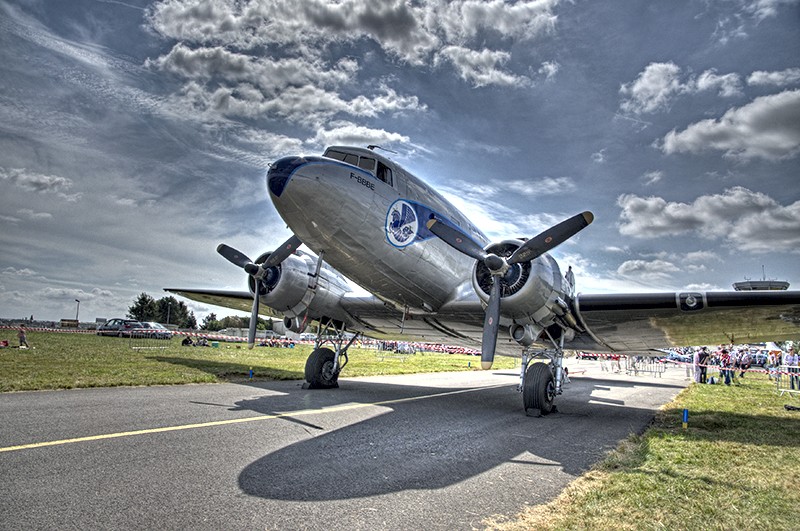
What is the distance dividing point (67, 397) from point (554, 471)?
922 centimetres

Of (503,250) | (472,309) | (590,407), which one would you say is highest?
(503,250)

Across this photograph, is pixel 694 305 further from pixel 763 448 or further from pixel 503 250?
pixel 503 250

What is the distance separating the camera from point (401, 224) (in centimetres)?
999

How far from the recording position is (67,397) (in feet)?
30.1

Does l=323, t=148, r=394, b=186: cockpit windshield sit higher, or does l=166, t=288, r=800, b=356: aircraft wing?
l=323, t=148, r=394, b=186: cockpit windshield

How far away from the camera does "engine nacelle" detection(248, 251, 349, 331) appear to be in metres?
12.9

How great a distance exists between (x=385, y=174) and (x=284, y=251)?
407 cm

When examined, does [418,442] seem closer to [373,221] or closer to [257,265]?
[373,221]

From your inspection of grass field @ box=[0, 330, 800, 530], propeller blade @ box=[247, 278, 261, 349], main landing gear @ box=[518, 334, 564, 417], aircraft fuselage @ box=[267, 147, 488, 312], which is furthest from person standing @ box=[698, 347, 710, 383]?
propeller blade @ box=[247, 278, 261, 349]

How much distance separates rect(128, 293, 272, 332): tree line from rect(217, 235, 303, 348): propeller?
72.5 meters

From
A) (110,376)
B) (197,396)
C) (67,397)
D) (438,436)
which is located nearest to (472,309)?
(438,436)

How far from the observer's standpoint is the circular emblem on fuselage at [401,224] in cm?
976

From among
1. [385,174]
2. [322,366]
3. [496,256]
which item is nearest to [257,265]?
[322,366]

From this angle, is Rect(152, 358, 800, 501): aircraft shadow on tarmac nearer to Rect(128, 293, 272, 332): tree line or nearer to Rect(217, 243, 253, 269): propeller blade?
Rect(217, 243, 253, 269): propeller blade
